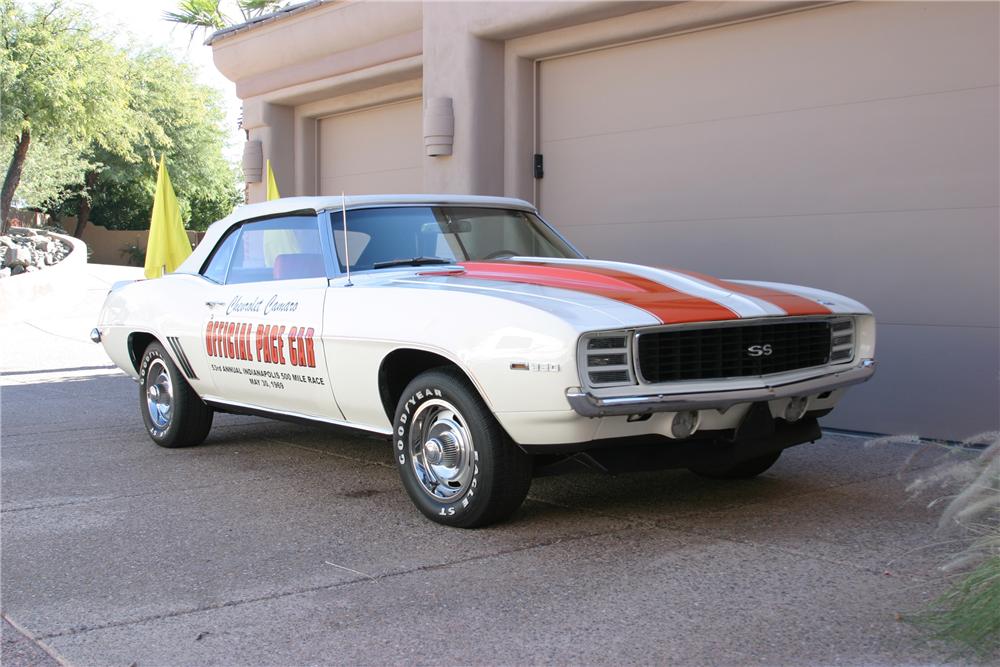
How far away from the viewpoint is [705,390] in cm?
426

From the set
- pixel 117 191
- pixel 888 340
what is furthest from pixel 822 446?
pixel 117 191

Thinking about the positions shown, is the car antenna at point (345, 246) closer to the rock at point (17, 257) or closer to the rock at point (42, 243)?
the rock at point (17, 257)

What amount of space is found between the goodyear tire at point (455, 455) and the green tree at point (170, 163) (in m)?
31.5

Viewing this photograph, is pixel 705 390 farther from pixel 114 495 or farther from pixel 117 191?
pixel 117 191

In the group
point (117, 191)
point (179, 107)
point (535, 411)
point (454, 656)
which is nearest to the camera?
point (454, 656)

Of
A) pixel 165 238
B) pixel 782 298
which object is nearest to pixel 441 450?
pixel 782 298

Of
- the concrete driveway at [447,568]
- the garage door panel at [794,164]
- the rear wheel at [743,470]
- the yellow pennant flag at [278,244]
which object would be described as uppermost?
the garage door panel at [794,164]

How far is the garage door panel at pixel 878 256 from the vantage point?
672 centimetres

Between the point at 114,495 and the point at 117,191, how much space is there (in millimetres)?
39712

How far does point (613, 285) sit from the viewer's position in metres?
4.62

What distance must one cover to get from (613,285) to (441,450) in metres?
1.03

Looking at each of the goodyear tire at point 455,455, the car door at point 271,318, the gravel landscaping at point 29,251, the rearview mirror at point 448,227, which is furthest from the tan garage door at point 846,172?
the gravel landscaping at point 29,251

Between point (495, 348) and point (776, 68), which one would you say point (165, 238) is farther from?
point (495, 348)

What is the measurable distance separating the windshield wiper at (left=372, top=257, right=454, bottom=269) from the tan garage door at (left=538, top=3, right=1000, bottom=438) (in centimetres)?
324
